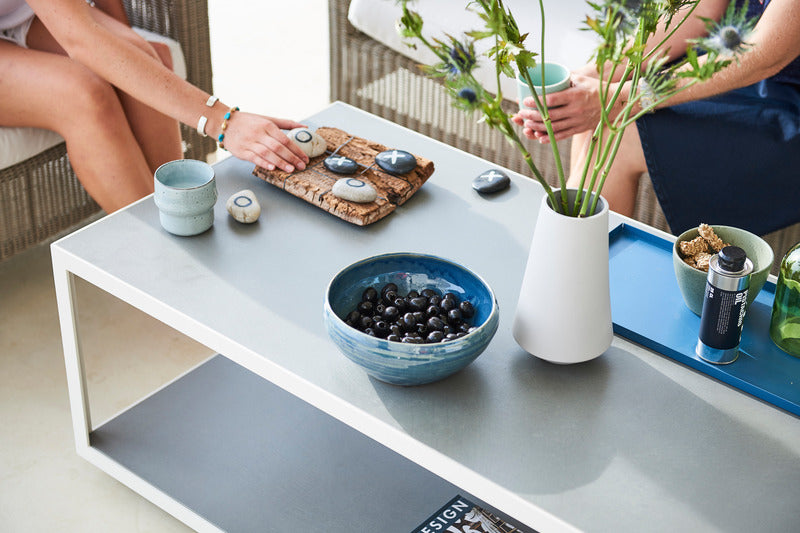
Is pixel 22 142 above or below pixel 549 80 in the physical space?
below

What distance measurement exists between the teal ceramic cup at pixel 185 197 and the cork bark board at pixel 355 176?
13 centimetres

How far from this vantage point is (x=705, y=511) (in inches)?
38.4

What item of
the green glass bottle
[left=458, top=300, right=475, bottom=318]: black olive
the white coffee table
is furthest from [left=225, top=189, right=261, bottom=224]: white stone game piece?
the green glass bottle

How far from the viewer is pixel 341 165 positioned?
1494 millimetres

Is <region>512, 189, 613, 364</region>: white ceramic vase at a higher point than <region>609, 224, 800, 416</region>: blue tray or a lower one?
higher

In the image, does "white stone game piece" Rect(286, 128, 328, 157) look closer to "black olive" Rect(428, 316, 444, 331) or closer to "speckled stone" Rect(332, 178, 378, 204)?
"speckled stone" Rect(332, 178, 378, 204)

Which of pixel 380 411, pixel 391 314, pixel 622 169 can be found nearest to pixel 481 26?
pixel 622 169

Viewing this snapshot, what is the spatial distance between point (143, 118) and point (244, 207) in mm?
632

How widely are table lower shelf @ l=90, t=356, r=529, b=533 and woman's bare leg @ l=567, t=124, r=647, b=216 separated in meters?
0.67

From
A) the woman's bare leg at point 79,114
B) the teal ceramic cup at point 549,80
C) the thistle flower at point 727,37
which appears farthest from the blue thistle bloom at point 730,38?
the woman's bare leg at point 79,114

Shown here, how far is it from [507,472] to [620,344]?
0.98ft

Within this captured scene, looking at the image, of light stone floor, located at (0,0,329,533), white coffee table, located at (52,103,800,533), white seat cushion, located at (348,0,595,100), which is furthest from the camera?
white seat cushion, located at (348,0,595,100)

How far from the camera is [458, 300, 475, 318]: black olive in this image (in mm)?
1165

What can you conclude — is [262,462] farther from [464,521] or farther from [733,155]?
[733,155]
